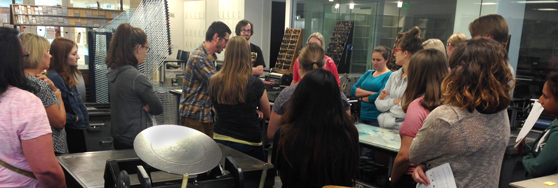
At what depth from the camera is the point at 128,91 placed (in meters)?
2.32

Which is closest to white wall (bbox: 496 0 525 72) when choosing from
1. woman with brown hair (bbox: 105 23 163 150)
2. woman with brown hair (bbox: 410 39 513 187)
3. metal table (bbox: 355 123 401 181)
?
metal table (bbox: 355 123 401 181)

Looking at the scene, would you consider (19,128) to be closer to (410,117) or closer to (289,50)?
(410,117)

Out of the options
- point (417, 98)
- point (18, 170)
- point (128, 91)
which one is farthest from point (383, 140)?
point (18, 170)

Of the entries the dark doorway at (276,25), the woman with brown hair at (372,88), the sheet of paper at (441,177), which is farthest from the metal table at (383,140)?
the dark doorway at (276,25)

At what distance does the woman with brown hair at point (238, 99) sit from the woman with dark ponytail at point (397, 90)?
2.92ft

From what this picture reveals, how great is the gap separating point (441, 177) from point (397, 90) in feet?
4.42

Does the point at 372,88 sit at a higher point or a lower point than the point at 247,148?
higher

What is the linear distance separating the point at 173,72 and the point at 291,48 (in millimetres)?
1998

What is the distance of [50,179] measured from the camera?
1.52m

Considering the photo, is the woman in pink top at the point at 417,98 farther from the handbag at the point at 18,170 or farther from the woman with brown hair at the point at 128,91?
the handbag at the point at 18,170

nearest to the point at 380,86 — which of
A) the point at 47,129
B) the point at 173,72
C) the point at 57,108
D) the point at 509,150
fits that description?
the point at 509,150

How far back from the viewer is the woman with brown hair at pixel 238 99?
235cm

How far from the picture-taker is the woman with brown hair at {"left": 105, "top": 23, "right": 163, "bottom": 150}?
233cm

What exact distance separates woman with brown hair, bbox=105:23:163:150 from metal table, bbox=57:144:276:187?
18.1 inches
